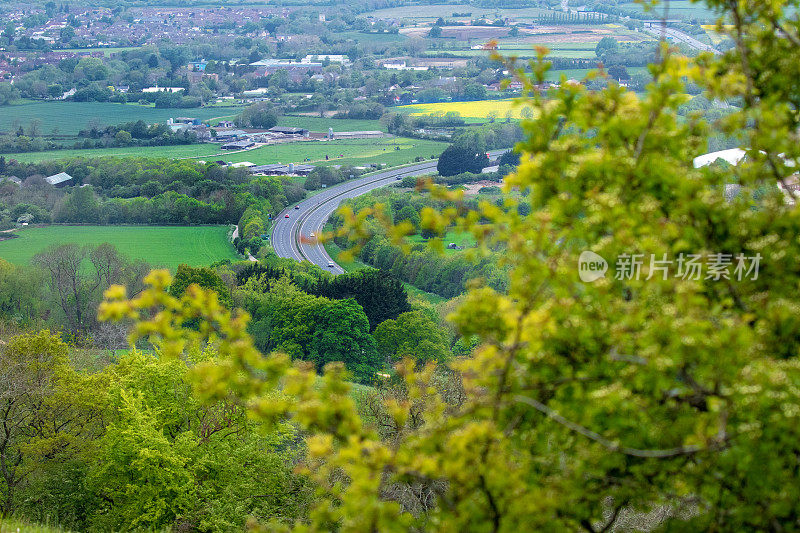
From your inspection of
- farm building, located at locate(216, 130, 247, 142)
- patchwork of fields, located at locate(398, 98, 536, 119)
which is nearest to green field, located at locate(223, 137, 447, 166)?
farm building, located at locate(216, 130, 247, 142)

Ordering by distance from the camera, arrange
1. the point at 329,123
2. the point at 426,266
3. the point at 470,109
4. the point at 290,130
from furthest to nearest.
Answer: the point at 470,109 < the point at 329,123 < the point at 290,130 < the point at 426,266

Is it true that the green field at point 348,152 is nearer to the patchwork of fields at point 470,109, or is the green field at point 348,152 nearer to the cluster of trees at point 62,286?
the patchwork of fields at point 470,109

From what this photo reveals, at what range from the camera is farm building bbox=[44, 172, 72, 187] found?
9225 cm

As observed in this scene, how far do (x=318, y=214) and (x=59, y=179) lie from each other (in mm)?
33996

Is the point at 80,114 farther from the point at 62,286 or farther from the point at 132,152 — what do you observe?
the point at 62,286

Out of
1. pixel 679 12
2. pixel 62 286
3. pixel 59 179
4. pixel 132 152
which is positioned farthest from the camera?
pixel 679 12

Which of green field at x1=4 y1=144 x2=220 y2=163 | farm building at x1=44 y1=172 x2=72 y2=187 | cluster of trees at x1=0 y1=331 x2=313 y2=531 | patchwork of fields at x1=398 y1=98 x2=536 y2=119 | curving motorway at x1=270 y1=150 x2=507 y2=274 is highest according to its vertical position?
cluster of trees at x1=0 y1=331 x2=313 y2=531

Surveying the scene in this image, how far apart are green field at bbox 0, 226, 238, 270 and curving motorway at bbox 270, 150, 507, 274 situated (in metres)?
5.89

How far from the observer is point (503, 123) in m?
122

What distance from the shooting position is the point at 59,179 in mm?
93312

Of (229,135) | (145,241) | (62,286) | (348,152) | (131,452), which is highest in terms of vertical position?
(131,452)

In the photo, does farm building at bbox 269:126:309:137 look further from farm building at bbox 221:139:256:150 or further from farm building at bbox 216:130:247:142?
farm building at bbox 221:139:256:150

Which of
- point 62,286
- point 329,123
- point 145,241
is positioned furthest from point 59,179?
point 329,123

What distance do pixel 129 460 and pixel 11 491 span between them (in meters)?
3.62
